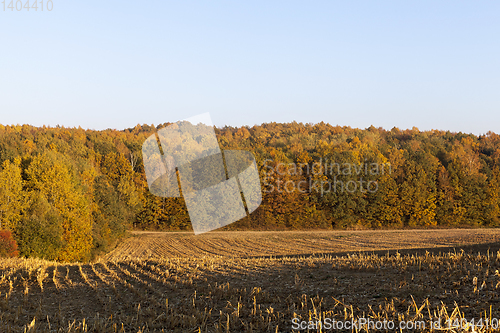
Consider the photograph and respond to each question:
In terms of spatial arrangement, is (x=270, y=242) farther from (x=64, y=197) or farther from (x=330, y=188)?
(x=64, y=197)

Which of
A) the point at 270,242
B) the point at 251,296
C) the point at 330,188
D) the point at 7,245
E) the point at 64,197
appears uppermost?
the point at 64,197

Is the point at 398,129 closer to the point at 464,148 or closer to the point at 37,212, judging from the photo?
the point at 464,148

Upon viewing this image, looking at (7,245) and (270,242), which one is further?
(270,242)

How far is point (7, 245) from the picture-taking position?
28375 mm

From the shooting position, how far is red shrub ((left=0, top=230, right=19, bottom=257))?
27922 mm

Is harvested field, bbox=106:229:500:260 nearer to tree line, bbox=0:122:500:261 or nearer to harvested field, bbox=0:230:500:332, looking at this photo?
tree line, bbox=0:122:500:261

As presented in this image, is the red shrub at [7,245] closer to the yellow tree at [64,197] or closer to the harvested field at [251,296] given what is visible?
the yellow tree at [64,197]

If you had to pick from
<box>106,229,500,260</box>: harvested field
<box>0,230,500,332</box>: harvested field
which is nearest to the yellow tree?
<box>106,229,500,260</box>: harvested field

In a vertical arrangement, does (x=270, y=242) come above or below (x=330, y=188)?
below

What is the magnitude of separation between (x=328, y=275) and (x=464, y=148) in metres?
70.8

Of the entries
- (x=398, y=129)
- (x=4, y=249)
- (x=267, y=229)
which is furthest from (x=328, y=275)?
(x=398, y=129)

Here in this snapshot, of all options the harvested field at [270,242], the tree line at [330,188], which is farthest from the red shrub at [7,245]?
the tree line at [330,188]

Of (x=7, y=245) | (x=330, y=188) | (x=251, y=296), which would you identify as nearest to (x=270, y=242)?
(x=330, y=188)

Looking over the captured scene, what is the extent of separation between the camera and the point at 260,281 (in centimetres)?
1347
